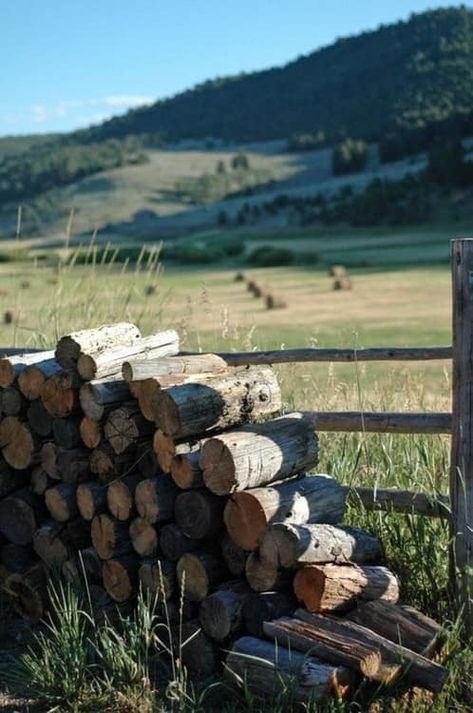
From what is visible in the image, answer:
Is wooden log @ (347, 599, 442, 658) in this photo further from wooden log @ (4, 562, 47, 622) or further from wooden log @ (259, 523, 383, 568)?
wooden log @ (4, 562, 47, 622)

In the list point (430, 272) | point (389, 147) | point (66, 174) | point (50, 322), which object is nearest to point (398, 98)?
point (389, 147)

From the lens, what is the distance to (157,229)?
66375mm

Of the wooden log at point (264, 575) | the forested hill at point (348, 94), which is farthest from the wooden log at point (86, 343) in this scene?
the forested hill at point (348, 94)

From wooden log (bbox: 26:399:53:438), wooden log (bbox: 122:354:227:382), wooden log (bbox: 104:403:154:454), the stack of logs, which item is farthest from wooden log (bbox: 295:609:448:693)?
wooden log (bbox: 26:399:53:438)

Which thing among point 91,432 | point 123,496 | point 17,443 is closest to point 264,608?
point 123,496

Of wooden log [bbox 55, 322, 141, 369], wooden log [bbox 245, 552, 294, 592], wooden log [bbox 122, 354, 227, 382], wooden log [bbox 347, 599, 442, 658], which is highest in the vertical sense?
wooden log [bbox 55, 322, 141, 369]

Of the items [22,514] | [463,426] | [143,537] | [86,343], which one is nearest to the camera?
[463,426]

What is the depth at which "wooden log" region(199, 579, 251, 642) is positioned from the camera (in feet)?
13.9

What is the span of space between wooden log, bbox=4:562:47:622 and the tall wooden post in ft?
6.14

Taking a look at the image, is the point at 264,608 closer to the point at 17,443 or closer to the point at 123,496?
the point at 123,496

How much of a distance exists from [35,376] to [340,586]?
1.70m

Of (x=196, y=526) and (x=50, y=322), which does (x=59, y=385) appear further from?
(x=50, y=322)

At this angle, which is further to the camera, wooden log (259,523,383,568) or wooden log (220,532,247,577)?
wooden log (220,532,247,577)

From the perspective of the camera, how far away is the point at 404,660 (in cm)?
393
